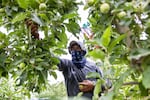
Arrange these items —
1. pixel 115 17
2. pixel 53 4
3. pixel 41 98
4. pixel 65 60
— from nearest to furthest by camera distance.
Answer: pixel 41 98 < pixel 115 17 < pixel 53 4 < pixel 65 60

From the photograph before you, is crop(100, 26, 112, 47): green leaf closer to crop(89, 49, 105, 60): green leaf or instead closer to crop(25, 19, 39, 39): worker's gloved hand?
crop(89, 49, 105, 60): green leaf

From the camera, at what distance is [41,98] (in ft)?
2.39

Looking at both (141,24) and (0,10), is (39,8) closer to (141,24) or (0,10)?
(0,10)

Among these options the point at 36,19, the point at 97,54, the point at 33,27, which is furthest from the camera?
the point at 33,27

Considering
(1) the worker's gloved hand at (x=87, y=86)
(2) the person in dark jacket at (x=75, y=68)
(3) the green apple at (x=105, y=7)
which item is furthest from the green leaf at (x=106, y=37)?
(2) the person in dark jacket at (x=75, y=68)

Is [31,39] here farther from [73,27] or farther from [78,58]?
[78,58]

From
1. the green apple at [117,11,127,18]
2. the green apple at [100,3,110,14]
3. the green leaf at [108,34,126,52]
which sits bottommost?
the green leaf at [108,34,126,52]

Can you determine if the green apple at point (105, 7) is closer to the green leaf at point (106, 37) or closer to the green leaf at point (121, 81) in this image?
the green leaf at point (106, 37)

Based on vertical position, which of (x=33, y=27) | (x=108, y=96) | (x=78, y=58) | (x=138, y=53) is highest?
(x=33, y=27)

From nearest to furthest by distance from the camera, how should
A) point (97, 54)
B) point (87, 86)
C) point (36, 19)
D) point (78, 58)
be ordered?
point (97, 54)
point (36, 19)
point (87, 86)
point (78, 58)

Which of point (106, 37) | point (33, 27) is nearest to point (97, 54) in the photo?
point (106, 37)

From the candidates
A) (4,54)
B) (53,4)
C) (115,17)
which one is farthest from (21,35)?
(115,17)

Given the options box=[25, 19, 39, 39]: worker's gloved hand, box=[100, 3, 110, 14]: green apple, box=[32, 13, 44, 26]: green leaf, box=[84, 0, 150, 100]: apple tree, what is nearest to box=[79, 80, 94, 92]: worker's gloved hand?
box=[25, 19, 39, 39]: worker's gloved hand

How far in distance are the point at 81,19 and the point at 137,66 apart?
846 mm
